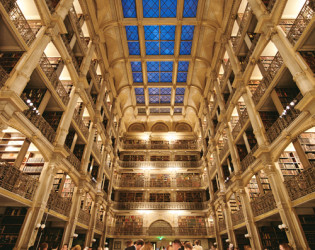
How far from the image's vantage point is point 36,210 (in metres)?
7.14

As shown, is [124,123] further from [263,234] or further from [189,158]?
[263,234]

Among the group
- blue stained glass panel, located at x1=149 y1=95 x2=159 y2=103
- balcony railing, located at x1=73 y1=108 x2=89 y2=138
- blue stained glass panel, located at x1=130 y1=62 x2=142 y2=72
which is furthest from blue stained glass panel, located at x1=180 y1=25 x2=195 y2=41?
balcony railing, located at x1=73 y1=108 x2=89 y2=138

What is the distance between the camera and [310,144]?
788 centimetres

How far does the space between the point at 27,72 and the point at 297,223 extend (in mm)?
10259

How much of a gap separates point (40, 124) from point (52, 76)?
224cm

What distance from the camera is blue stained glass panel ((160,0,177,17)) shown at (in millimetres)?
Result: 14070

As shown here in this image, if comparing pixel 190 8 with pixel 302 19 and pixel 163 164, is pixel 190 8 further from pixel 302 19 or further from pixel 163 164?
pixel 163 164

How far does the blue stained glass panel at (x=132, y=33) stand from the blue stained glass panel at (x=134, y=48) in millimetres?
443

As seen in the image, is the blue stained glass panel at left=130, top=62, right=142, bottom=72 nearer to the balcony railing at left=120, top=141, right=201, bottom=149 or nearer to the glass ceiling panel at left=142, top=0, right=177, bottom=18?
the glass ceiling panel at left=142, top=0, right=177, bottom=18

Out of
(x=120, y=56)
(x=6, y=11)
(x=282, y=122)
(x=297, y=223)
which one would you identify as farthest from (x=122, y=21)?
(x=297, y=223)

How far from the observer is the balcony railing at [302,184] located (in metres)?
6.15

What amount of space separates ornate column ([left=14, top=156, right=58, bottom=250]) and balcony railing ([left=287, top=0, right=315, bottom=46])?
399 inches

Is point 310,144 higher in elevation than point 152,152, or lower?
lower

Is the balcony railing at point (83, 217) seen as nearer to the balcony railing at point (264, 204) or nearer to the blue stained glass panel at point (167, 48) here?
the balcony railing at point (264, 204)
